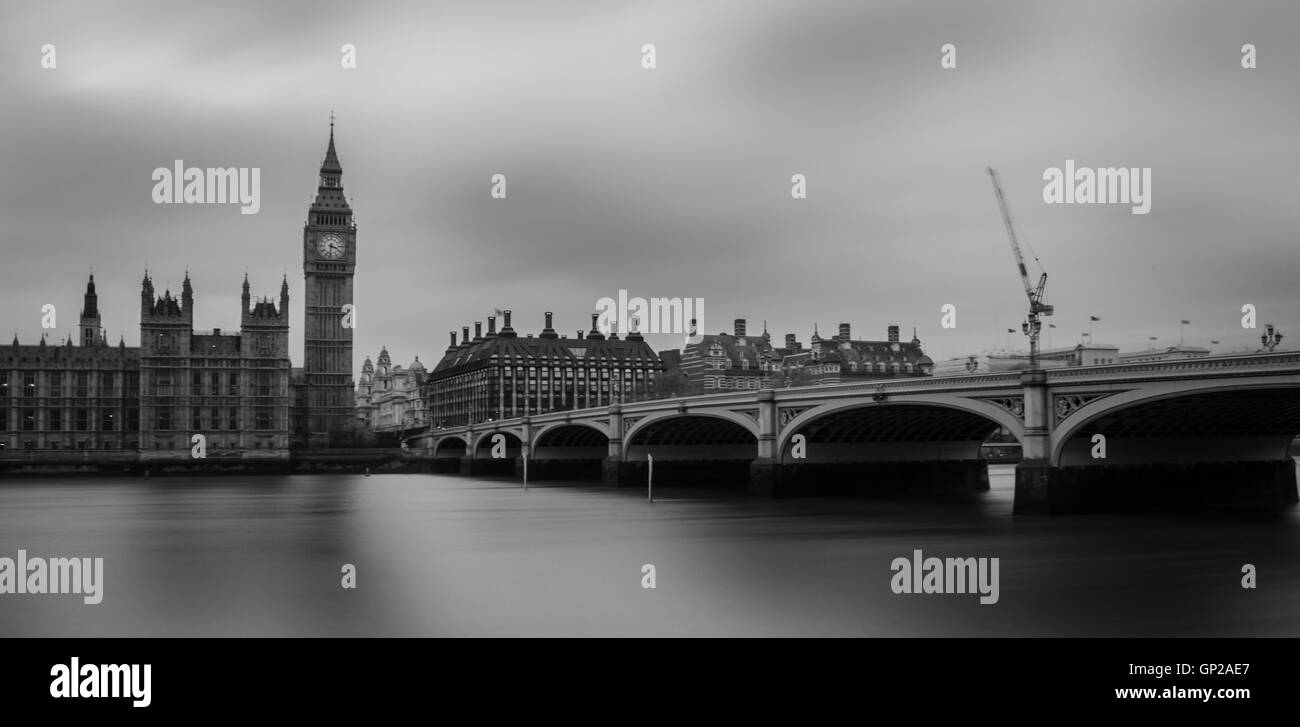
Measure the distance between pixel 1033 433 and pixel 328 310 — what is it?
99.1 m

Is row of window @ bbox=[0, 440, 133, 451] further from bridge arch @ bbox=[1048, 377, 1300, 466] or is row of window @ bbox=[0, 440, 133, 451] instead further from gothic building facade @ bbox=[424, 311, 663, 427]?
bridge arch @ bbox=[1048, 377, 1300, 466]

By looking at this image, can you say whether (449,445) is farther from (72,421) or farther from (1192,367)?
(1192,367)

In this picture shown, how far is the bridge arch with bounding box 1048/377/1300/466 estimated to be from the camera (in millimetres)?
29250

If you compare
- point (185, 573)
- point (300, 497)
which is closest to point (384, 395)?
point (300, 497)

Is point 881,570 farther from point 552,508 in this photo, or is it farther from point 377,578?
point 552,508

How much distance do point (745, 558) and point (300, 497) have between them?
33.2m

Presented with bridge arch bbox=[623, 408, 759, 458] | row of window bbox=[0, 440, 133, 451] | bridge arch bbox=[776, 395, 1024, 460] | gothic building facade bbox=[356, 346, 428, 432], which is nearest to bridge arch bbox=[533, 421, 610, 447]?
bridge arch bbox=[623, 408, 759, 458]

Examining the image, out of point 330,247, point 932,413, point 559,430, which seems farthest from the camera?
point 330,247

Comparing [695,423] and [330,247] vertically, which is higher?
[330,247]

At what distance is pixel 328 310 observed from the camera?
12094 cm

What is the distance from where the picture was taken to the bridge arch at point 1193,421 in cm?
2925

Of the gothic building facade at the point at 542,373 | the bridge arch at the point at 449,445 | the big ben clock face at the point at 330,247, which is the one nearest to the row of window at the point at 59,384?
the bridge arch at the point at 449,445

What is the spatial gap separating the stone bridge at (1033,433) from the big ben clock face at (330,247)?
2745 inches

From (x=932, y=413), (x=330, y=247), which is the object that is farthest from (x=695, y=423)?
(x=330, y=247)
